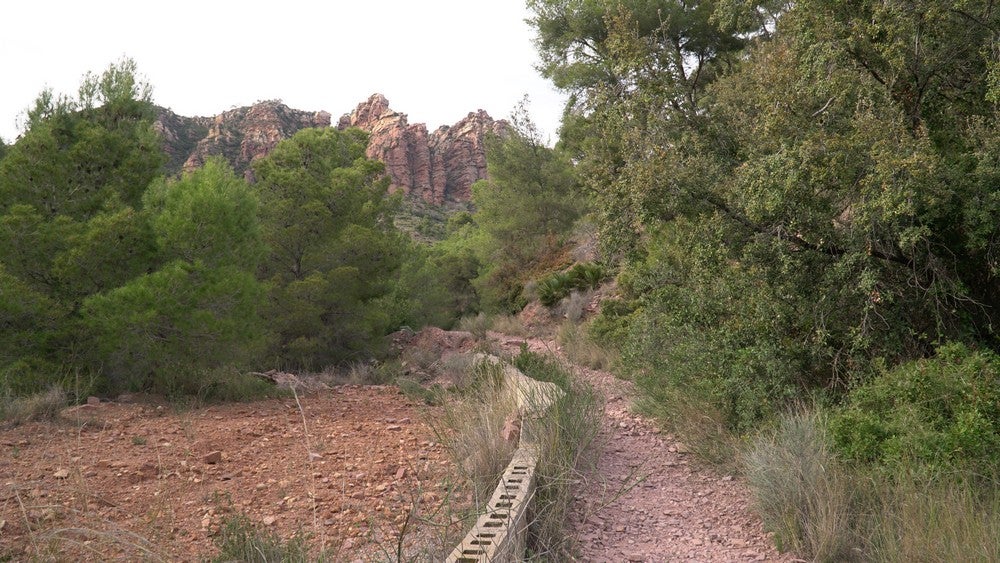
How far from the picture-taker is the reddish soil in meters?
3.64

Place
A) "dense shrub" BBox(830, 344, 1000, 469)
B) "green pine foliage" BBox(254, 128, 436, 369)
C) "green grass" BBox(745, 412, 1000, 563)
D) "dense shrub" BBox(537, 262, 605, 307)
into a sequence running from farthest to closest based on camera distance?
"dense shrub" BBox(537, 262, 605, 307)
"green pine foliage" BBox(254, 128, 436, 369)
"dense shrub" BBox(830, 344, 1000, 469)
"green grass" BBox(745, 412, 1000, 563)

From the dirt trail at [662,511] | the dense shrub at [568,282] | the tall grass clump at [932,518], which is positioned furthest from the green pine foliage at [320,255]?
the tall grass clump at [932,518]

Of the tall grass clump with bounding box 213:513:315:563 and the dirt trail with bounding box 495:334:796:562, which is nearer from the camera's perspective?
the tall grass clump with bounding box 213:513:315:563

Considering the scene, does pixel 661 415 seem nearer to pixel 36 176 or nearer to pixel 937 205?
pixel 937 205

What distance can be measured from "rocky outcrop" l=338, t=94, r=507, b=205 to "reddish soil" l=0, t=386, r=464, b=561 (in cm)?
5866

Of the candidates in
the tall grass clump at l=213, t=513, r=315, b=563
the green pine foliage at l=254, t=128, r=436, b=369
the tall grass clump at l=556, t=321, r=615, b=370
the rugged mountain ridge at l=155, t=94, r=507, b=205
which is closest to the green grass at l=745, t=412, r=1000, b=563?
the tall grass clump at l=213, t=513, r=315, b=563

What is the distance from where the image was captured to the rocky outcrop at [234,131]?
172ft

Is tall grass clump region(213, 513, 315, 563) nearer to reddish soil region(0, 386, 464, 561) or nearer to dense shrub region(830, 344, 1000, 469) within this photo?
reddish soil region(0, 386, 464, 561)

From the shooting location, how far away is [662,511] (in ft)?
15.4

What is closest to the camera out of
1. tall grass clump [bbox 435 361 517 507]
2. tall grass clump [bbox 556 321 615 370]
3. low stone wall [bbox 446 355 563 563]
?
low stone wall [bbox 446 355 563 563]

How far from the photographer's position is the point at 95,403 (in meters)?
8.12

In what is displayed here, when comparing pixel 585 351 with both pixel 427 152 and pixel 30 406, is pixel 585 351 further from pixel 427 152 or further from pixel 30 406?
pixel 427 152

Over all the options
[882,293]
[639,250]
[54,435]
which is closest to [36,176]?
[54,435]

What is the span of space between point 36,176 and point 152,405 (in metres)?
3.60
